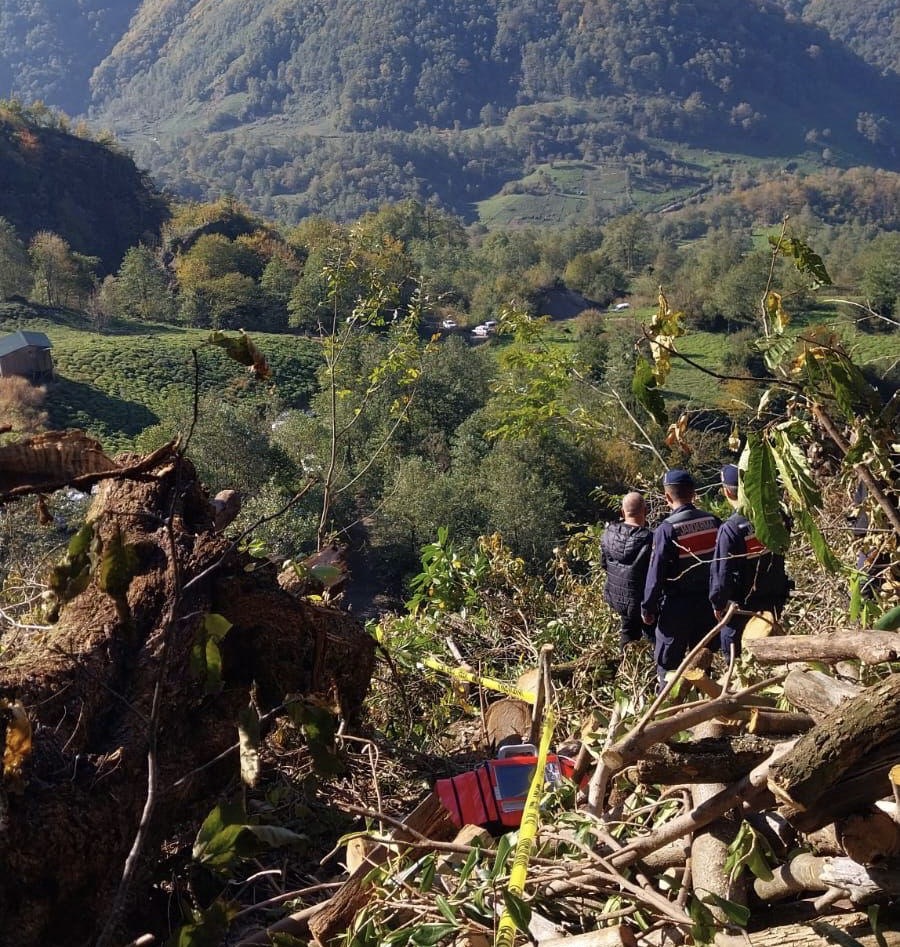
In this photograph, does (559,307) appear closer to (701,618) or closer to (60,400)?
(60,400)

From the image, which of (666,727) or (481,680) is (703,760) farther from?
(481,680)

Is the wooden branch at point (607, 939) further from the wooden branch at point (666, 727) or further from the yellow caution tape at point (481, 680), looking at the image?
the yellow caution tape at point (481, 680)

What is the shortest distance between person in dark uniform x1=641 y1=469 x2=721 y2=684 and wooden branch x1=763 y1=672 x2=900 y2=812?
2.09 metres

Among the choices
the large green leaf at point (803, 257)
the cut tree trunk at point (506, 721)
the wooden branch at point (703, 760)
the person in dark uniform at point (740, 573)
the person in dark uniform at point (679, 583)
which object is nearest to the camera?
the wooden branch at point (703, 760)

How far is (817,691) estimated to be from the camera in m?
2.40

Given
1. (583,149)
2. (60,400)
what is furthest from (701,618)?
(583,149)

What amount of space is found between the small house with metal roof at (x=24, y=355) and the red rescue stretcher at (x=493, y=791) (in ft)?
130

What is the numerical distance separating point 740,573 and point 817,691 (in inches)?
66.1

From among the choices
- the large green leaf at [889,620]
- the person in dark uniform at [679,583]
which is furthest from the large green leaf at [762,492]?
the person in dark uniform at [679,583]

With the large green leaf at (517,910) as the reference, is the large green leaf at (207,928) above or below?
below

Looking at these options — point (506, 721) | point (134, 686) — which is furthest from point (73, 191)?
point (134, 686)

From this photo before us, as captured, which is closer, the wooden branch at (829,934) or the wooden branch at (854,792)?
the wooden branch at (829,934)

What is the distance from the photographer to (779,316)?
9.66 feet

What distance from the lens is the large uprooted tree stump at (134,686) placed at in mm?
2424
